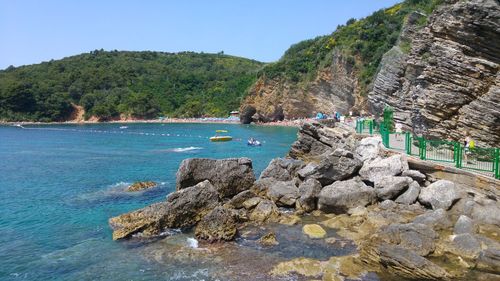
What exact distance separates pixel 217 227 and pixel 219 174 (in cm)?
605

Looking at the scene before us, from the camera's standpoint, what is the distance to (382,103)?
40875 millimetres

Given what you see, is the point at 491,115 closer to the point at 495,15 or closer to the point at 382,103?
the point at 495,15

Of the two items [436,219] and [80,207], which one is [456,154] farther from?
[80,207]

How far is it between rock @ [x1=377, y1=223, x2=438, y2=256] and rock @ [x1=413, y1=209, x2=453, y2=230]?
3.95ft

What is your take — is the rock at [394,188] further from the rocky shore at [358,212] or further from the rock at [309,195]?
the rock at [309,195]

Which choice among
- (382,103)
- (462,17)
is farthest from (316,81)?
(462,17)

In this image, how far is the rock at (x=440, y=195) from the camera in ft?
59.6

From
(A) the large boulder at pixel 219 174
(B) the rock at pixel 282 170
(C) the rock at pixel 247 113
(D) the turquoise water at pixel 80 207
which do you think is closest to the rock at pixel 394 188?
(B) the rock at pixel 282 170

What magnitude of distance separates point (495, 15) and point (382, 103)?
789 inches

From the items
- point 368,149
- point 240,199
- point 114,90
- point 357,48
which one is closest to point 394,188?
point 368,149

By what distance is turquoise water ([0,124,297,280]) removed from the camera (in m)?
14.3

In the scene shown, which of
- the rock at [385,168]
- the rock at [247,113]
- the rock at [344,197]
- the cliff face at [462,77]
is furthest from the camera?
the rock at [247,113]

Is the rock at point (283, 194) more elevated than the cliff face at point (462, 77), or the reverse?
the cliff face at point (462, 77)

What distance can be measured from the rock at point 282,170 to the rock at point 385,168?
16.9ft
